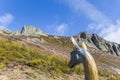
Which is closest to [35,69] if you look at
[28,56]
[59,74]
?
[59,74]

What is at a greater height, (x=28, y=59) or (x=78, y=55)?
(x=28, y=59)

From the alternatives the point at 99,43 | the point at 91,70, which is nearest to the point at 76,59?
the point at 91,70

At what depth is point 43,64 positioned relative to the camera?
31672mm

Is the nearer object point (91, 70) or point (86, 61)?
point (91, 70)

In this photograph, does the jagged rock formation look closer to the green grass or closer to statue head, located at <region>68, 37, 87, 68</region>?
the green grass

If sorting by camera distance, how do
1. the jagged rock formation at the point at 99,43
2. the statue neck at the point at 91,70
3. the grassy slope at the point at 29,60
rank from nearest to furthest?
the statue neck at the point at 91,70
the grassy slope at the point at 29,60
the jagged rock formation at the point at 99,43

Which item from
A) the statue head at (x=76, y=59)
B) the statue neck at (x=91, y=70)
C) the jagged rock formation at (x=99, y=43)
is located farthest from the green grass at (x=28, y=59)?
the jagged rock formation at (x=99, y=43)

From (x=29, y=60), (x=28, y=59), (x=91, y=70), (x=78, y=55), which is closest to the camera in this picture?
(x=91, y=70)

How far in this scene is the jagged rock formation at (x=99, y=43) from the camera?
117m

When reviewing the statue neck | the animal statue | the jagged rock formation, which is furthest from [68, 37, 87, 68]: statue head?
the jagged rock formation

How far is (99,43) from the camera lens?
11731 centimetres

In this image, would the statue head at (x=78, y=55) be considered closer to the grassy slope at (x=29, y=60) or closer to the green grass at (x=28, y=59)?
the grassy slope at (x=29, y=60)

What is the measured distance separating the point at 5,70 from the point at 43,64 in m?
5.83

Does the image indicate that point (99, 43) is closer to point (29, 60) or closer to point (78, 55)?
point (29, 60)
